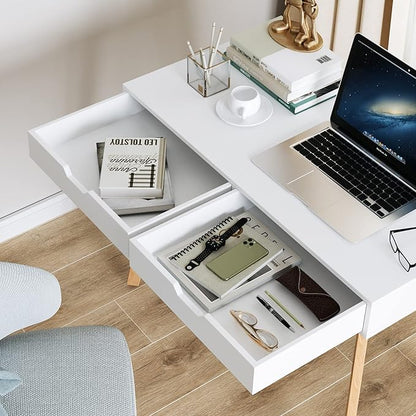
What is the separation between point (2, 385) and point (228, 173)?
0.63 metres

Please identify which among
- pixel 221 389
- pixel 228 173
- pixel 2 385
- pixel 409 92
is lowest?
pixel 221 389

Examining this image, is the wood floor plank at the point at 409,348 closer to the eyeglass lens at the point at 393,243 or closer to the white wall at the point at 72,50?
the eyeglass lens at the point at 393,243

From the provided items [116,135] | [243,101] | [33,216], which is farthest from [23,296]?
[33,216]

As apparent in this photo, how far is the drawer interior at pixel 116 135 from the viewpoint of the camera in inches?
76.7

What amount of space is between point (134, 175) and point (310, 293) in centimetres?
47

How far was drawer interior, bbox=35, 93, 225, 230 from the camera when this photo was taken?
1.95m

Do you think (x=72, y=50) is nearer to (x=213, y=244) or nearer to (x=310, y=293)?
(x=213, y=244)

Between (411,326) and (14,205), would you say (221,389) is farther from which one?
(14,205)

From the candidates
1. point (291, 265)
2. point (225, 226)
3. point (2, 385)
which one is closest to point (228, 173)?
point (225, 226)

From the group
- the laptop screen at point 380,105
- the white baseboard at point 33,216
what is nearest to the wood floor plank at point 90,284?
the white baseboard at point 33,216

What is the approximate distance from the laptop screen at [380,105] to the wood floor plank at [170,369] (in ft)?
2.44

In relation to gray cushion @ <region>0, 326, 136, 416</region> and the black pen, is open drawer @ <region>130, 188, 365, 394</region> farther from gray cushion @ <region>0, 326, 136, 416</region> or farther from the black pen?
gray cushion @ <region>0, 326, 136, 416</region>

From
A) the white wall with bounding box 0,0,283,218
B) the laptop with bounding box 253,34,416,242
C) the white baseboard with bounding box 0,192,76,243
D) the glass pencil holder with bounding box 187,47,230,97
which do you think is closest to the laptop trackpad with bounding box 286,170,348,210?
the laptop with bounding box 253,34,416,242

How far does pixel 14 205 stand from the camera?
8.56ft
